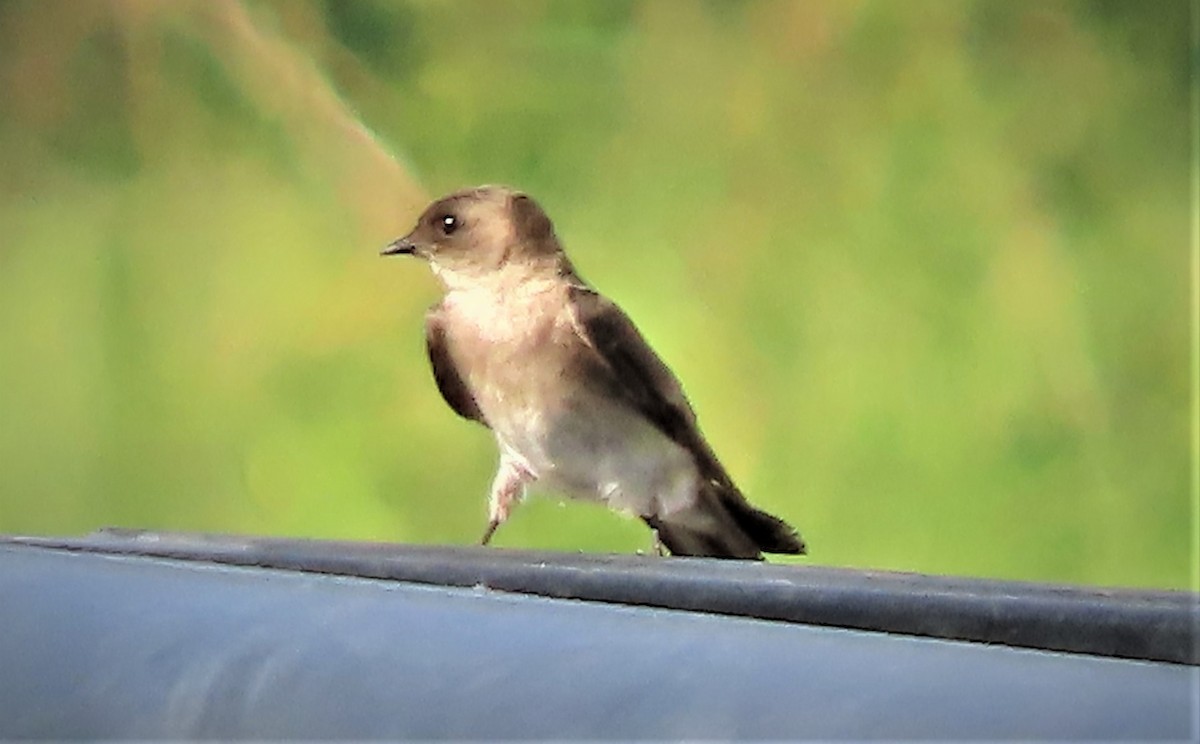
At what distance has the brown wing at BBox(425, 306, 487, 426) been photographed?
93 centimetres

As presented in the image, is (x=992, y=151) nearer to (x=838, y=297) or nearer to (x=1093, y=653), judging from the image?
(x=838, y=297)

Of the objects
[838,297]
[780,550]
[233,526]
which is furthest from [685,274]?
[233,526]

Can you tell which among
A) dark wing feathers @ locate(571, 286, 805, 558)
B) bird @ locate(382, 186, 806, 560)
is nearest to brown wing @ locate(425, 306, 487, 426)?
bird @ locate(382, 186, 806, 560)

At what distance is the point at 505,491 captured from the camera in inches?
36.1

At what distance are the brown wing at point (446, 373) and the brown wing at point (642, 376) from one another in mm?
108

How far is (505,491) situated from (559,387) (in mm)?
93

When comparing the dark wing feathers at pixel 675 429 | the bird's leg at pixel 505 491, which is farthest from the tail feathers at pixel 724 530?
the bird's leg at pixel 505 491

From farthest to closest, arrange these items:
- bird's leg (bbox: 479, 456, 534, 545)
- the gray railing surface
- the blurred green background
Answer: bird's leg (bbox: 479, 456, 534, 545) → the blurred green background → the gray railing surface

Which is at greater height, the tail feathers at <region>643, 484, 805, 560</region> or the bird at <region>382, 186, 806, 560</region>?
the bird at <region>382, 186, 806, 560</region>

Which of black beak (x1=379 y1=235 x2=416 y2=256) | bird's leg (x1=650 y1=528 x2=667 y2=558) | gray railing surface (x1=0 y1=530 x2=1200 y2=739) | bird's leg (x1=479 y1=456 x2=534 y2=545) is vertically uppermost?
black beak (x1=379 y1=235 x2=416 y2=256)

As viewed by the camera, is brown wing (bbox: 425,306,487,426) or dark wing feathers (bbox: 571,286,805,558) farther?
brown wing (bbox: 425,306,487,426)

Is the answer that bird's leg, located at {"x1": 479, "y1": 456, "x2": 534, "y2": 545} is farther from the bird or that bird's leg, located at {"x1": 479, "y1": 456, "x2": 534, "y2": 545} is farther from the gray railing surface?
the gray railing surface

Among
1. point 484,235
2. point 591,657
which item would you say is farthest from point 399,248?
point 591,657

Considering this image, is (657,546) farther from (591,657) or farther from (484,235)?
(591,657)
